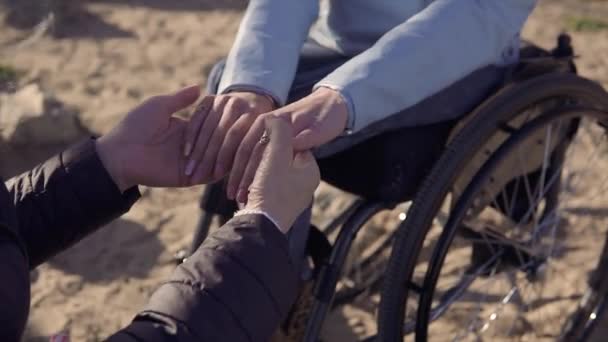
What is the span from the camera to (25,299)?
1345 millimetres

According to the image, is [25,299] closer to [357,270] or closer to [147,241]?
[357,270]

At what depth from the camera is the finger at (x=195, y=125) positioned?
1813 mm

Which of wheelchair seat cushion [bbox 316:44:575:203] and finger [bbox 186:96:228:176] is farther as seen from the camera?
wheelchair seat cushion [bbox 316:44:575:203]

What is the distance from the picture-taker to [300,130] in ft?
5.66

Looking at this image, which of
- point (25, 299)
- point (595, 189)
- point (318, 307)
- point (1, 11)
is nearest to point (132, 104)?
point (1, 11)

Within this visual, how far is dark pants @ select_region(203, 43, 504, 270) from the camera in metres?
2.01

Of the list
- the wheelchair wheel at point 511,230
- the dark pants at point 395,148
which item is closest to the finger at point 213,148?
the dark pants at point 395,148

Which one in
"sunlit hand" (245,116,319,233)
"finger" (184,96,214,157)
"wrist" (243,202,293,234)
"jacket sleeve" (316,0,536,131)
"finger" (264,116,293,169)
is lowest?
"finger" (184,96,214,157)

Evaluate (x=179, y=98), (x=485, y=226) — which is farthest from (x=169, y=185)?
(x=485, y=226)

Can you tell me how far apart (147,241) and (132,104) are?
0.98 metres

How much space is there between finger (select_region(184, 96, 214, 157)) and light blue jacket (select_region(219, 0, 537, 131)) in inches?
4.5

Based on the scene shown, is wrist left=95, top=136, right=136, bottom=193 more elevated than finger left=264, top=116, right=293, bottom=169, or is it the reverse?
finger left=264, top=116, right=293, bottom=169

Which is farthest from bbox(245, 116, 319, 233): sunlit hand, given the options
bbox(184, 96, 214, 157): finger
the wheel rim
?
the wheel rim

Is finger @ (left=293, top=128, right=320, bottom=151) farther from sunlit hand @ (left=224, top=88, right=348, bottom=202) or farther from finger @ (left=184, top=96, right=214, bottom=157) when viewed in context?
finger @ (left=184, top=96, right=214, bottom=157)
